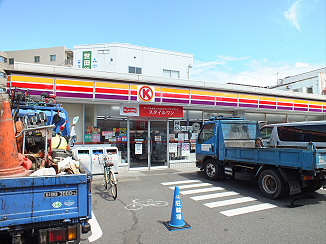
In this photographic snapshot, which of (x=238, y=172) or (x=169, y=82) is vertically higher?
(x=169, y=82)

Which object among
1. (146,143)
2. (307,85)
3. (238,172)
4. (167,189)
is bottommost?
(167,189)

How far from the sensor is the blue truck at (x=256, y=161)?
19.8 feet

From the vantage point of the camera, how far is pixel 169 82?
12211mm

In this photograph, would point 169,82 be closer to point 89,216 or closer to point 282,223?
point 282,223

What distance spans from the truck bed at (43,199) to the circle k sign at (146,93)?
8.34 metres

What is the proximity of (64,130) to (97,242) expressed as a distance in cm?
333

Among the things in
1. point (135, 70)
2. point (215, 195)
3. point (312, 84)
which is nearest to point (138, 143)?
point (215, 195)

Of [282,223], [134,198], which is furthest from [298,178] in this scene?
[134,198]

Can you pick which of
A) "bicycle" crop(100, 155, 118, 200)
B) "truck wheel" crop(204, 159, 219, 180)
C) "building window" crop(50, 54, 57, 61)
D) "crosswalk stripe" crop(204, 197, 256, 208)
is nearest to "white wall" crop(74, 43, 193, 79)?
"truck wheel" crop(204, 159, 219, 180)

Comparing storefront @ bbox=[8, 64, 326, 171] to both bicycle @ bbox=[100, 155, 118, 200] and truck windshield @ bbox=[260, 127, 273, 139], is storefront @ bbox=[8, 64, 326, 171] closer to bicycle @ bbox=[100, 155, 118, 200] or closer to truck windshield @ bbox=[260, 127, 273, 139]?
truck windshield @ bbox=[260, 127, 273, 139]

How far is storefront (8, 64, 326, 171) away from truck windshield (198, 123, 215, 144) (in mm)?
2630

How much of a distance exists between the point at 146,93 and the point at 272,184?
6.87 metres

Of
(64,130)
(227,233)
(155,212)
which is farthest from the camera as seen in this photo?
(64,130)

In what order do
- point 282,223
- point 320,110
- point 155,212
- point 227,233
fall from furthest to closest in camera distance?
point 320,110
point 155,212
point 282,223
point 227,233
